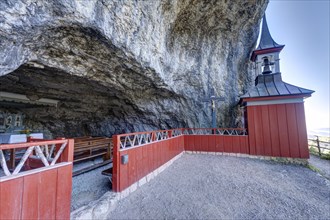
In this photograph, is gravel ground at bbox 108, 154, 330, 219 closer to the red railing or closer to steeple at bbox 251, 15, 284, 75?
the red railing

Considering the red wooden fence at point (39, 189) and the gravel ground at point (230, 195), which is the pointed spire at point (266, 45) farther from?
the red wooden fence at point (39, 189)

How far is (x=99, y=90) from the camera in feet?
23.4

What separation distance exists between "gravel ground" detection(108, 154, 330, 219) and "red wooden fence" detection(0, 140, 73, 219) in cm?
120

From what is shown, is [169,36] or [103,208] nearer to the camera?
[103,208]

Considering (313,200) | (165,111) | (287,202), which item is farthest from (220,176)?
(165,111)

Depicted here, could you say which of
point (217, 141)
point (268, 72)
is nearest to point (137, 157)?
point (217, 141)

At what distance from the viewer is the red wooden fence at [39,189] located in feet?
6.49

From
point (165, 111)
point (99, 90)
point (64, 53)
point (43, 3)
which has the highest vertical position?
point (43, 3)

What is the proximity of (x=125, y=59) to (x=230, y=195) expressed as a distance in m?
5.11

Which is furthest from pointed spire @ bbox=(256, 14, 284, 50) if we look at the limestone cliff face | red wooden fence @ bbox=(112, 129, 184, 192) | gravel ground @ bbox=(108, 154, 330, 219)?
red wooden fence @ bbox=(112, 129, 184, 192)

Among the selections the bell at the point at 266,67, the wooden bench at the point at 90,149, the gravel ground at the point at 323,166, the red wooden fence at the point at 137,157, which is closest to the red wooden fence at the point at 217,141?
the red wooden fence at the point at 137,157

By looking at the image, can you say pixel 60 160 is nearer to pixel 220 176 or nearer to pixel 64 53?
pixel 64 53

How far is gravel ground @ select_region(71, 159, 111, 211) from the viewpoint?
3.67 metres

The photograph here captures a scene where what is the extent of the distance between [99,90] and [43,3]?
4557mm
